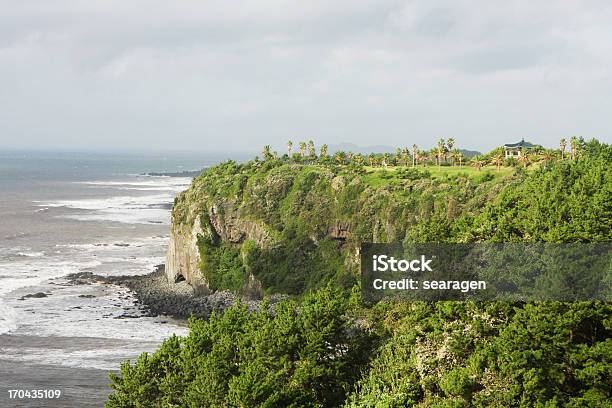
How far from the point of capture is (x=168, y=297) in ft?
275

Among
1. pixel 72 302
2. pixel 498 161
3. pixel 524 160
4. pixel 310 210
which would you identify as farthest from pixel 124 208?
pixel 524 160

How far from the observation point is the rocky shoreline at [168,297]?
3110 inches

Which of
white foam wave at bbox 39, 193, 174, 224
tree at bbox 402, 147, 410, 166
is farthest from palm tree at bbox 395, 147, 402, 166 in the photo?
white foam wave at bbox 39, 193, 174, 224

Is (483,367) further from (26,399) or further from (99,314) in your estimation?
(99,314)

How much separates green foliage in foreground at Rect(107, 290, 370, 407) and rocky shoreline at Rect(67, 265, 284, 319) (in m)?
34.9

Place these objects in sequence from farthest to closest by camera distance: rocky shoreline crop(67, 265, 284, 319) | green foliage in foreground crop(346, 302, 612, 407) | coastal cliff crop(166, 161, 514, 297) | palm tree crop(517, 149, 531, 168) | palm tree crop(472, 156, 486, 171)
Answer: palm tree crop(472, 156, 486, 171) < palm tree crop(517, 149, 531, 168) < coastal cliff crop(166, 161, 514, 297) < rocky shoreline crop(67, 265, 284, 319) < green foliage in foreground crop(346, 302, 612, 407)

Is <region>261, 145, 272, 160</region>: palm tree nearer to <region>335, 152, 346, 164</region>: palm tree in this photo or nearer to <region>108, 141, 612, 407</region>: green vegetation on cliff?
<region>335, 152, 346, 164</region>: palm tree

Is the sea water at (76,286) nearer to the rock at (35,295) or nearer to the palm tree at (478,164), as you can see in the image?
the rock at (35,295)

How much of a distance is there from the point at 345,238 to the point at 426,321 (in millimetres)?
50835

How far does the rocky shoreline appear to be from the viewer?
259ft

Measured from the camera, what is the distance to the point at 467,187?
266ft

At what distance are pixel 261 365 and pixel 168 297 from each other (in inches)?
1983

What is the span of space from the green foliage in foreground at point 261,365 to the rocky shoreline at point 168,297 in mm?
34873


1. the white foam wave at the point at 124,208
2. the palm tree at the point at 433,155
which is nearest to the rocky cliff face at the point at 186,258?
the palm tree at the point at 433,155
